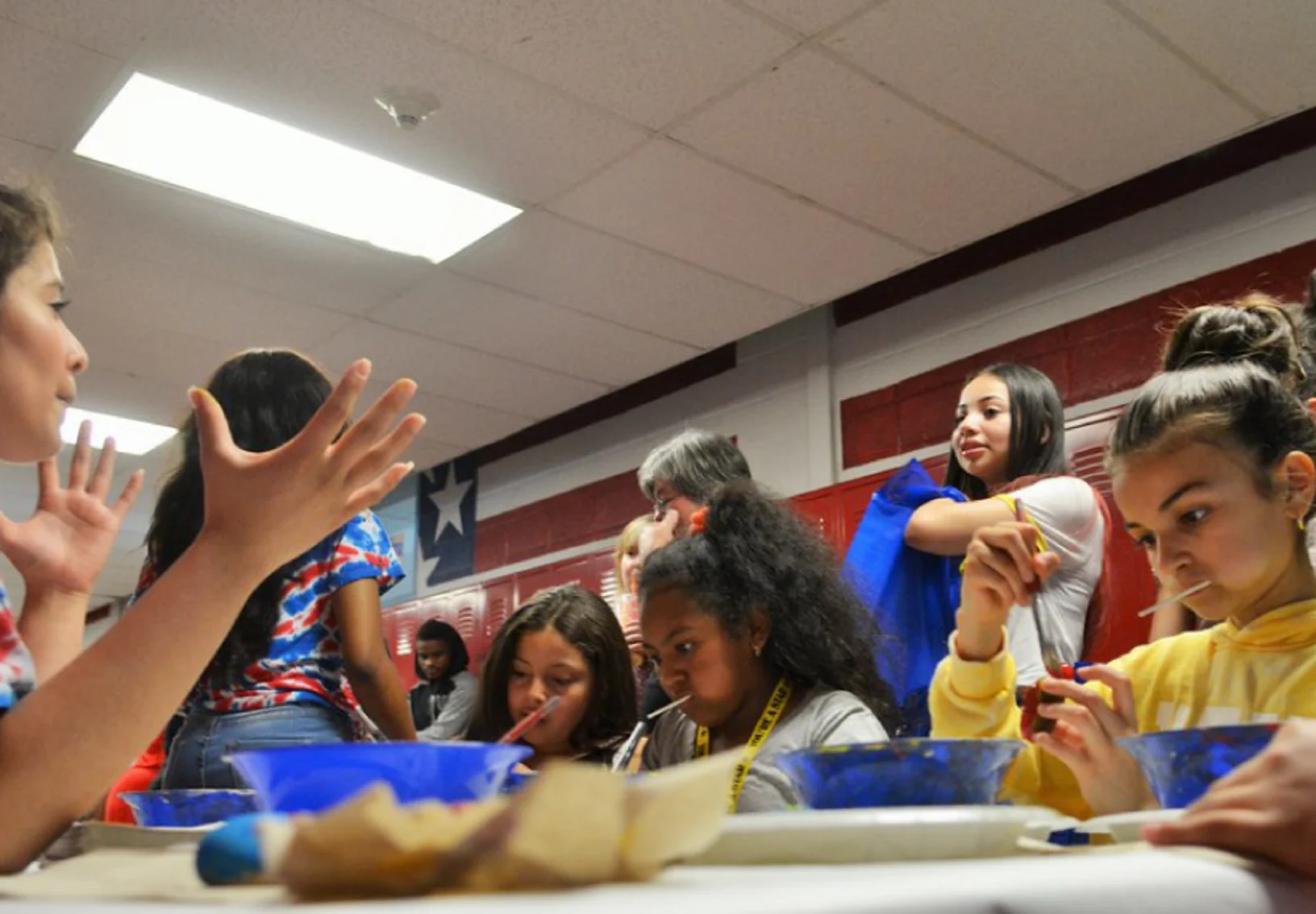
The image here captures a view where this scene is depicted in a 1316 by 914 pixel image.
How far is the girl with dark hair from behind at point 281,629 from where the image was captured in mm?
1604

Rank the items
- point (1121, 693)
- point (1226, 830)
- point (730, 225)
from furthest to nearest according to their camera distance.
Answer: point (730, 225) → point (1121, 693) → point (1226, 830)

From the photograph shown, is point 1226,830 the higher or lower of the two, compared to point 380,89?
lower

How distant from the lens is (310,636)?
1.71 metres

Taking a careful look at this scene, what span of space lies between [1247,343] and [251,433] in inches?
56.5

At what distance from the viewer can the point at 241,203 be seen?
3355 millimetres

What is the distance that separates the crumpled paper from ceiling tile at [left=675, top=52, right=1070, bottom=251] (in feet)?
8.46

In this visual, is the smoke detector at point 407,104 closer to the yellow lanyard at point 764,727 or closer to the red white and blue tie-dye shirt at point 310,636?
the red white and blue tie-dye shirt at point 310,636

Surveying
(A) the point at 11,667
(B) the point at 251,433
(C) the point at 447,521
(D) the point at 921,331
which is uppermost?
(D) the point at 921,331

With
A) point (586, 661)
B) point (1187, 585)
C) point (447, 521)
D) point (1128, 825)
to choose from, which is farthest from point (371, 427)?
point (447, 521)

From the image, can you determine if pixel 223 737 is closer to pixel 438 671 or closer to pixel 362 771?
pixel 362 771

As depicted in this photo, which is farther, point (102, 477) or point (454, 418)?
point (454, 418)

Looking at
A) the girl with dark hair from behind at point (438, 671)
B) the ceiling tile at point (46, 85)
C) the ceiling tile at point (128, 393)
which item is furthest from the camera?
the girl with dark hair from behind at point (438, 671)

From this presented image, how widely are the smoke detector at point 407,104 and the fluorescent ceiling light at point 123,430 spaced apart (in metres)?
2.89

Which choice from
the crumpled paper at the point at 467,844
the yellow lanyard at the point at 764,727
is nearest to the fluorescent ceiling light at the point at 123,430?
the yellow lanyard at the point at 764,727
